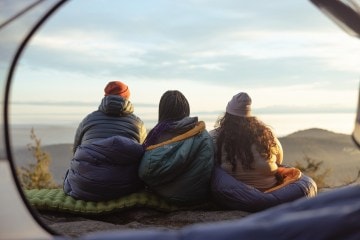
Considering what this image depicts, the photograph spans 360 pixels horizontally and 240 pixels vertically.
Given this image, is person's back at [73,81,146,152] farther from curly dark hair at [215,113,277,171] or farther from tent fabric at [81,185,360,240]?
tent fabric at [81,185,360,240]

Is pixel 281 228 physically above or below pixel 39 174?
above

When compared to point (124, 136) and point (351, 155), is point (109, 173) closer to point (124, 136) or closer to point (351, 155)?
point (124, 136)

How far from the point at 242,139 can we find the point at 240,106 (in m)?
0.13

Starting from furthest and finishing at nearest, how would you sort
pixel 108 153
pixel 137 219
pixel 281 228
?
pixel 108 153 < pixel 137 219 < pixel 281 228

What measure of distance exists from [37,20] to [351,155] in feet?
4.88

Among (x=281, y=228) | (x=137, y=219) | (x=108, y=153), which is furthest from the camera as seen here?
(x=108, y=153)

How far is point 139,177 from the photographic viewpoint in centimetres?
258

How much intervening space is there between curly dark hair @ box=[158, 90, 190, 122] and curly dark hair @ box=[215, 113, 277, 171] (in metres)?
0.17

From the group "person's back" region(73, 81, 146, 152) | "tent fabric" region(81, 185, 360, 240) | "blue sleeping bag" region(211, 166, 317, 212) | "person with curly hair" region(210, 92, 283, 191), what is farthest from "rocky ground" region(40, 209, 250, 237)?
"tent fabric" region(81, 185, 360, 240)

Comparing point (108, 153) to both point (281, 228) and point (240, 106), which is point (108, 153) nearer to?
point (240, 106)

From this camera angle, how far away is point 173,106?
263 cm

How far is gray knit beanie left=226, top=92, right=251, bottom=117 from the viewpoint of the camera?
2646 mm

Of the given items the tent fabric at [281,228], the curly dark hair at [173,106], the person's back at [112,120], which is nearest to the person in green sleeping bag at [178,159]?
the curly dark hair at [173,106]

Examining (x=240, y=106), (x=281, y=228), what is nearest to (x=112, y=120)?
(x=240, y=106)
